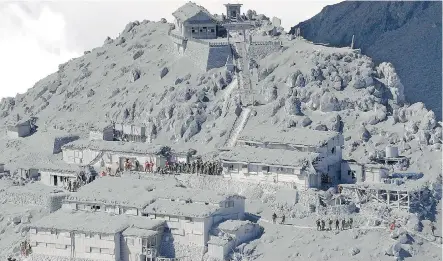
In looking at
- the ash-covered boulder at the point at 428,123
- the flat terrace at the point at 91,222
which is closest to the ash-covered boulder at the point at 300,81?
the ash-covered boulder at the point at 428,123

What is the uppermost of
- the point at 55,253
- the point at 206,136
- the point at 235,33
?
the point at 235,33

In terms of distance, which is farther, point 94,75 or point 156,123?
point 94,75

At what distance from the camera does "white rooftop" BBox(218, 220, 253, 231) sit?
383ft

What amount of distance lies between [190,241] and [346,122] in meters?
22.8

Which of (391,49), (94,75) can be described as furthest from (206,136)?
(391,49)

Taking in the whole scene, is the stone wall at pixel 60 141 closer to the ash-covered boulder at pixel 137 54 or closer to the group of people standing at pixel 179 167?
the group of people standing at pixel 179 167

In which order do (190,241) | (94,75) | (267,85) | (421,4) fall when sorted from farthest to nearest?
(421,4) → (94,75) → (267,85) → (190,241)

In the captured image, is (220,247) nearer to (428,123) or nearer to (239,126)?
(239,126)

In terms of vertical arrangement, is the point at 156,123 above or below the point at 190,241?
above

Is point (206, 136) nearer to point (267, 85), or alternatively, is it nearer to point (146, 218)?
point (267, 85)

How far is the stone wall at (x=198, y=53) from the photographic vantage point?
144 metres

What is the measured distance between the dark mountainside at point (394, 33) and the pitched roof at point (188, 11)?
17765mm

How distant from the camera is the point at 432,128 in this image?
128 meters

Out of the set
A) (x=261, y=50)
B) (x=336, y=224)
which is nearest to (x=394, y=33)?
(x=261, y=50)
